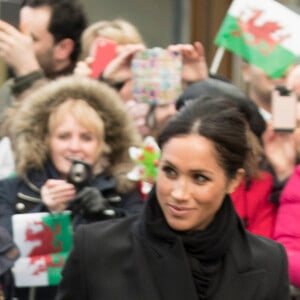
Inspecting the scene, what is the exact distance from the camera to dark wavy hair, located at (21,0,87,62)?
527cm

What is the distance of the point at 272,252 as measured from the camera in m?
3.21

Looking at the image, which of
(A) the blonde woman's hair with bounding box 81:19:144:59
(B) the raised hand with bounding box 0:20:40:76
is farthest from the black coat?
(A) the blonde woman's hair with bounding box 81:19:144:59

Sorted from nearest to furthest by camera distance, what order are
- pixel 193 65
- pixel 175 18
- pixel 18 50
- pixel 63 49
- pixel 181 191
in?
pixel 181 191 → pixel 18 50 → pixel 193 65 → pixel 63 49 → pixel 175 18

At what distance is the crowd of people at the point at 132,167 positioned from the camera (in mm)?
3080

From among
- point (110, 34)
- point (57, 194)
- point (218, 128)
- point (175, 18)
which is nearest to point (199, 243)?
point (218, 128)

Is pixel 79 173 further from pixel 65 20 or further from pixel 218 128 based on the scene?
pixel 65 20

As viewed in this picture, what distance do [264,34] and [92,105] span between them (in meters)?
1.07

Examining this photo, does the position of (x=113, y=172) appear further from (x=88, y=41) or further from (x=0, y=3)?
(x=0, y=3)

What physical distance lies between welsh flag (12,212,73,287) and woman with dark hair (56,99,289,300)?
985mm

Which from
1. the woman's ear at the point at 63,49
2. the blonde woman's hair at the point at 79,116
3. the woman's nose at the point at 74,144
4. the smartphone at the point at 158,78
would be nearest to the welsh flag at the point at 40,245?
the woman's nose at the point at 74,144

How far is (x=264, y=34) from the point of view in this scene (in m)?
5.12

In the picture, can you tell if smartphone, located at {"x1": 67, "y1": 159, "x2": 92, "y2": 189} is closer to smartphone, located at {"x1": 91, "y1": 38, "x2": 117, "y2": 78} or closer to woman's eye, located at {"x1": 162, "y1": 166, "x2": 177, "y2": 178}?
smartphone, located at {"x1": 91, "y1": 38, "x2": 117, "y2": 78}

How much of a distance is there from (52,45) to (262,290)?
246cm

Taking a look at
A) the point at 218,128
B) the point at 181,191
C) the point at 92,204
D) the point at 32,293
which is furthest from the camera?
the point at 32,293
